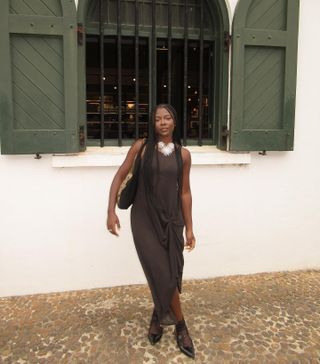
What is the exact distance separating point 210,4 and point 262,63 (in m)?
0.77

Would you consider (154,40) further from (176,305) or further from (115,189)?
(176,305)

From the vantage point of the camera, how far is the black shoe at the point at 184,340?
2.57m

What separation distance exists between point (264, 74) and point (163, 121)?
161cm

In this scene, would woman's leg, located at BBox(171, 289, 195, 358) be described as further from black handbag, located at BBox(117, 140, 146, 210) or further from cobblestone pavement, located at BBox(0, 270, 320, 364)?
black handbag, located at BBox(117, 140, 146, 210)

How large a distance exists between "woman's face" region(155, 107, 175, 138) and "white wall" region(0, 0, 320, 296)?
1.11 m

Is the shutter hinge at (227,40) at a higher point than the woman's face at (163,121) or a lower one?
higher

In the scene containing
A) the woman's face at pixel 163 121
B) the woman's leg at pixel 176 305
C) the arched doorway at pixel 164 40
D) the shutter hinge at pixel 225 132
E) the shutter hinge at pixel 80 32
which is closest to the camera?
the woman's face at pixel 163 121

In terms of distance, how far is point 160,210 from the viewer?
255 cm

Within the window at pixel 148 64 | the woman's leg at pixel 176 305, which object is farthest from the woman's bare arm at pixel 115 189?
the window at pixel 148 64

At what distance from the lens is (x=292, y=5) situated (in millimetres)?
3543

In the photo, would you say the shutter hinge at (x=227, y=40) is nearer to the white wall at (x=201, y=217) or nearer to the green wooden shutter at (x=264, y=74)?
the green wooden shutter at (x=264, y=74)

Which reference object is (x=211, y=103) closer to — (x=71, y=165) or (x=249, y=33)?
(x=249, y=33)

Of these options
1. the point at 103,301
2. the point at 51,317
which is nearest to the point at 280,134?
the point at 103,301

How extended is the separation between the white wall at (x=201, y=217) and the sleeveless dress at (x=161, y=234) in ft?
3.37
